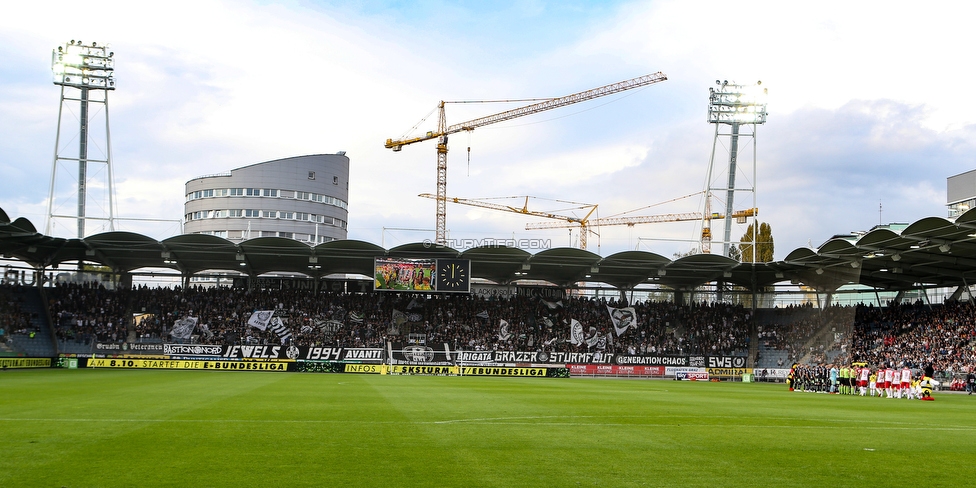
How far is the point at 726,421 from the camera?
17.1 m

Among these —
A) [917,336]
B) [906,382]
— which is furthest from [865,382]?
[917,336]

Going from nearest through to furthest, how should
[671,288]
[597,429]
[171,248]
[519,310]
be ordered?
[597,429] → [171,248] → [519,310] → [671,288]

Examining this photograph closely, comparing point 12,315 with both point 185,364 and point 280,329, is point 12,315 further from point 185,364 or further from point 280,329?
point 280,329

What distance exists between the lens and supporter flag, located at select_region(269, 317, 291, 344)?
5684 cm

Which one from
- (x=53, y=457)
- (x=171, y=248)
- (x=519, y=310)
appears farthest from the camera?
(x=519, y=310)

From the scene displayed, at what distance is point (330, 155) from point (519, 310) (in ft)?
185

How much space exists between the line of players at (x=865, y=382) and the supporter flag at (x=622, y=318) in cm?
2147

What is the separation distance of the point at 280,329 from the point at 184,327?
22.2 ft

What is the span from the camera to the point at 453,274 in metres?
55.3

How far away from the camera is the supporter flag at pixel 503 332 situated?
196ft

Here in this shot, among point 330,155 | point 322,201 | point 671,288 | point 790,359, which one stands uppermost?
point 330,155

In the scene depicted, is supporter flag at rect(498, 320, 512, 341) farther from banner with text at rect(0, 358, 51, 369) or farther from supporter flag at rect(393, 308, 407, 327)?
banner with text at rect(0, 358, 51, 369)

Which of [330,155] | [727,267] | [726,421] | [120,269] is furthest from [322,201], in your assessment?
[726,421]

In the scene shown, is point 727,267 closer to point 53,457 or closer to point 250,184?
point 53,457
